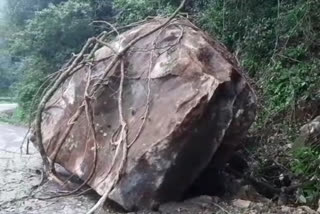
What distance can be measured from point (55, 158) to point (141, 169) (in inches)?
58.2

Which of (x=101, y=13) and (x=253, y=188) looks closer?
(x=253, y=188)

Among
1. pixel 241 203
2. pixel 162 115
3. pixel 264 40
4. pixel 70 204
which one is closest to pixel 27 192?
pixel 70 204

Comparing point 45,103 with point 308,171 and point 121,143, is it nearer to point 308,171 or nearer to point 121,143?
point 121,143

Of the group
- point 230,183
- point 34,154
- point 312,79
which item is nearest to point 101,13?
point 34,154

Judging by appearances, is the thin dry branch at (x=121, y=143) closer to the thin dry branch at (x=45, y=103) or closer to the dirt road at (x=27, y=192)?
the dirt road at (x=27, y=192)

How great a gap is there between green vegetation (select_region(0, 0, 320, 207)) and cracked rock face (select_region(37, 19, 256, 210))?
4.02 feet

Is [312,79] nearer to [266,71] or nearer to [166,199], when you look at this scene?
[266,71]

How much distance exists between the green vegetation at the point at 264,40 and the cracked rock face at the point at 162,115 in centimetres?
123

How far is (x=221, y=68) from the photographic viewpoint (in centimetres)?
527

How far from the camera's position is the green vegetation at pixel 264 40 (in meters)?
6.93

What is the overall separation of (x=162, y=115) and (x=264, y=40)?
14.9ft

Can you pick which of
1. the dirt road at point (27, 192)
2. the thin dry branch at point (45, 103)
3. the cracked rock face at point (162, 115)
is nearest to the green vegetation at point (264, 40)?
the cracked rock face at point (162, 115)

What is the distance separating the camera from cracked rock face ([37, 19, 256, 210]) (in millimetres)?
4910

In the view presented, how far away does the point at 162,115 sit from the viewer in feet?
16.5
